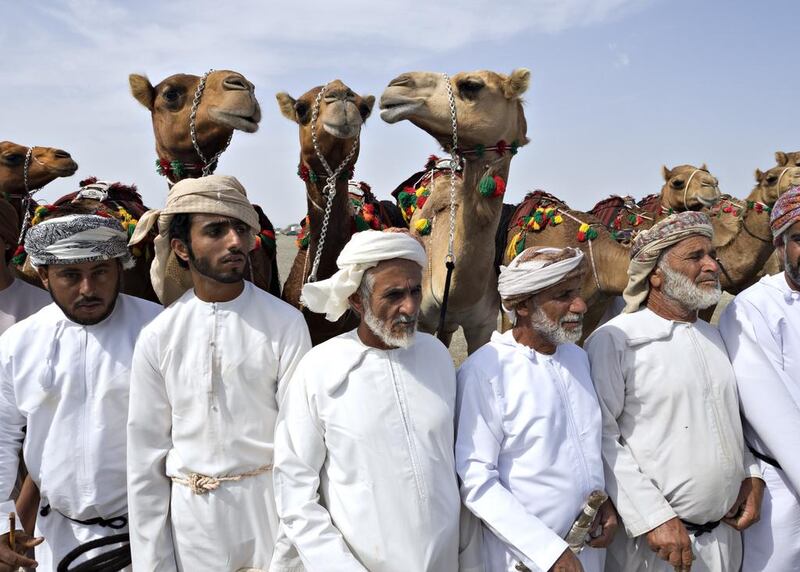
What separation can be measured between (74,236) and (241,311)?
747mm

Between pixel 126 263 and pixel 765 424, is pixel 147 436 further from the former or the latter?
pixel 765 424

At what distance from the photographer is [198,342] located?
263cm

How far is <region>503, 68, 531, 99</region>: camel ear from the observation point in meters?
4.57

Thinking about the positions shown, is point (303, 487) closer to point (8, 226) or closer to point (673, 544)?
point (673, 544)

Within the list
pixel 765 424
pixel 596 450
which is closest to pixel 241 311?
pixel 596 450

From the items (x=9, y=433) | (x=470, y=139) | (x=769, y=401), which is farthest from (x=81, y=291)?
(x=769, y=401)

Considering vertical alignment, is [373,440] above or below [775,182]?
below

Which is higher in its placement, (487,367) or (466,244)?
(466,244)

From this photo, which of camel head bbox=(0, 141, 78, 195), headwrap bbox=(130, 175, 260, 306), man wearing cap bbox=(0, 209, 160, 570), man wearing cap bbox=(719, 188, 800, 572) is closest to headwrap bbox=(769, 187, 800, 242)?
man wearing cap bbox=(719, 188, 800, 572)

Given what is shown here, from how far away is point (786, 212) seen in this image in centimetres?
322

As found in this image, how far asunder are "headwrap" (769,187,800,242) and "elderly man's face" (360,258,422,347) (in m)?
1.82

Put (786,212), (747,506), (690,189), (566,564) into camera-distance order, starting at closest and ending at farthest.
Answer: (566,564), (747,506), (786,212), (690,189)

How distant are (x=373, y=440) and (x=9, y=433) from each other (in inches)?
58.4

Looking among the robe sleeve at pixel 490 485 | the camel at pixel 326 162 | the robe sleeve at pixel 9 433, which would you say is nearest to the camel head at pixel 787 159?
the camel at pixel 326 162
